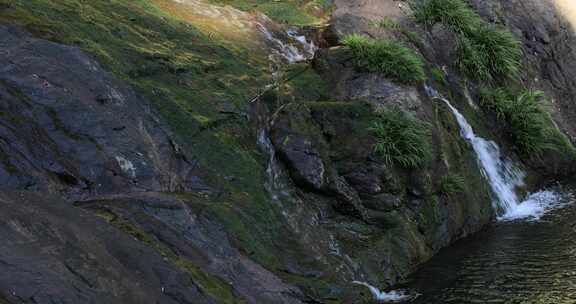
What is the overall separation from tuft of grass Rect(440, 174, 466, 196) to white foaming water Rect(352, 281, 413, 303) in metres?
3.20

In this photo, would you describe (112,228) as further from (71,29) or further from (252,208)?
(71,29)

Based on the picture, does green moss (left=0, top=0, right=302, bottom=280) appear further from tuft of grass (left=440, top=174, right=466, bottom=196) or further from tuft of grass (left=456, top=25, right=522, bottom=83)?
tuft of grass (left=456, top=25, right=522, bottom=83)

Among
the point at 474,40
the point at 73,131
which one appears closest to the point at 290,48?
the point at 474,40

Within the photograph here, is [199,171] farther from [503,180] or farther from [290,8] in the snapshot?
[290,8]

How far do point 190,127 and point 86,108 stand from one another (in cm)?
217

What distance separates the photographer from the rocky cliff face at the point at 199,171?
22.5ft

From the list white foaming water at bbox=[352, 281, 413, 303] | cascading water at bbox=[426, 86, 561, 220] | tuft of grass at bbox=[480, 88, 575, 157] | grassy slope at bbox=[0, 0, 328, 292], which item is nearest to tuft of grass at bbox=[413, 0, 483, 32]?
tuft of grass at bbox=[480, 88, 575, 157]

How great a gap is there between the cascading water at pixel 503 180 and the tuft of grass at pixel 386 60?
3.75ft

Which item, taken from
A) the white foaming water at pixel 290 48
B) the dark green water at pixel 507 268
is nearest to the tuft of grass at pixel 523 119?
the dark green water at pixel 507 268

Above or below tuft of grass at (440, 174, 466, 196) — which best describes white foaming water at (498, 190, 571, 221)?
below

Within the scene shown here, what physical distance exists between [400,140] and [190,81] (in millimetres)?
4101

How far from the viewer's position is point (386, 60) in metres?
14.5

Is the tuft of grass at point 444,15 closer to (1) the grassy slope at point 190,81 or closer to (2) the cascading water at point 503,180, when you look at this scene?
(2) the cascading water at point 503,180

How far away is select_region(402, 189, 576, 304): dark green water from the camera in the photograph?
32.9ft
